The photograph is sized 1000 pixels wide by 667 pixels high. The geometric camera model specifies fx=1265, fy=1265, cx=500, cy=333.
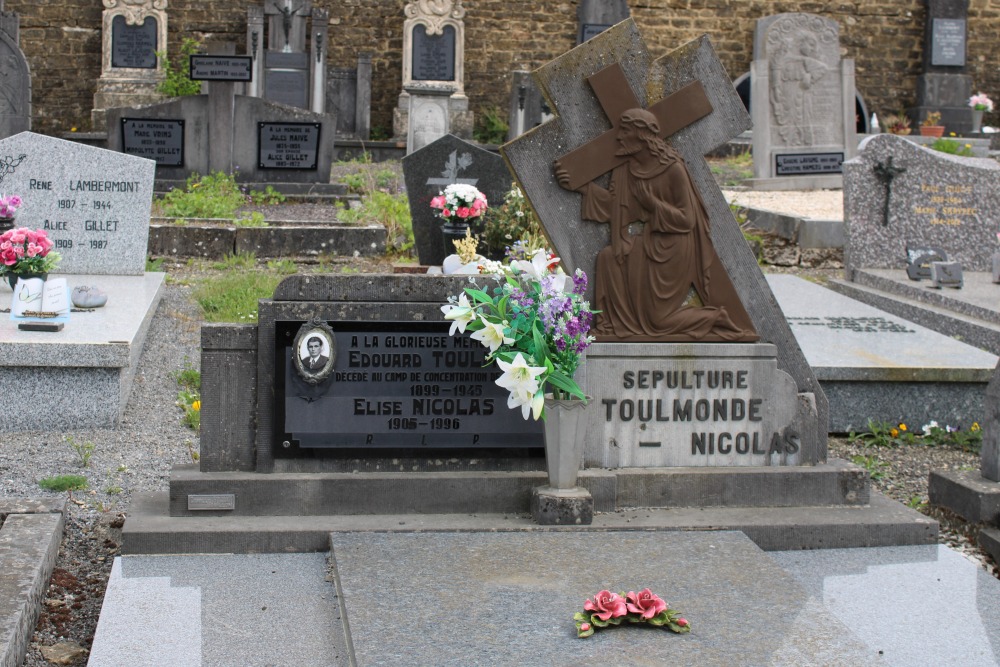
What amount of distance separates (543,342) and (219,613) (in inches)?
56.7

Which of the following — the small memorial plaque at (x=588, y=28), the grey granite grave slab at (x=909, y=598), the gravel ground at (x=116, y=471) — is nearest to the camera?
the grey granite grave slab at (x=909, y=598)

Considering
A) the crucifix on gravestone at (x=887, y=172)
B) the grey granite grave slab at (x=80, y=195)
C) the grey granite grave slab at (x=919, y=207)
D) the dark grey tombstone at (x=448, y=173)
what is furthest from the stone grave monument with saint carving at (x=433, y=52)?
→ the grey granite grave slab at (x=80, y=195)

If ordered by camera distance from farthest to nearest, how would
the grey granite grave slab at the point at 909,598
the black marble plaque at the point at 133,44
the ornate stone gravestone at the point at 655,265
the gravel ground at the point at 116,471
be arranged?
the black marble plaque at the point at 133,44
the ornate stone gravestone at the point at 655,265
the gravel ground at the point at 116,471
the grey granite grave slab at the point at 909,598

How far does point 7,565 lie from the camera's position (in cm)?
407

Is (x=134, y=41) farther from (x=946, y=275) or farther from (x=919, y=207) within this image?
(x=946, y=275)

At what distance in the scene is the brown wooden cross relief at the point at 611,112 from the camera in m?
4.95

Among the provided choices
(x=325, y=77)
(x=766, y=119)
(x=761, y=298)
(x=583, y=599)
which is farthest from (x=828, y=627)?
(x=325, y=77)

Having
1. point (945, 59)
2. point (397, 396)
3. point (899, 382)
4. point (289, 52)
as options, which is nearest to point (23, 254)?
point (397, 396)

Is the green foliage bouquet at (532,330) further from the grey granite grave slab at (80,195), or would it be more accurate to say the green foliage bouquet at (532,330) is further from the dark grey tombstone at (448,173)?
the dark grey tombstone at (448,173)

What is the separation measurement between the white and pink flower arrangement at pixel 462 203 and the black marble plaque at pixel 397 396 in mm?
4985

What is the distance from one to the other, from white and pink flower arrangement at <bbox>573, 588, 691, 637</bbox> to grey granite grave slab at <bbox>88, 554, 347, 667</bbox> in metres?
0.71

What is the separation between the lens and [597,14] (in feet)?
69.3

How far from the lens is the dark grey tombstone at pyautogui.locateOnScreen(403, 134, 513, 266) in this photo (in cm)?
1033

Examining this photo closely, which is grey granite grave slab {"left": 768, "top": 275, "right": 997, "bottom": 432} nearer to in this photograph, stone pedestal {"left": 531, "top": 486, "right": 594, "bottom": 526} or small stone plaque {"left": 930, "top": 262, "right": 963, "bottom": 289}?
small stone plaque {"left": 930, "top": 262, "right": 963, "bottom": 289}
